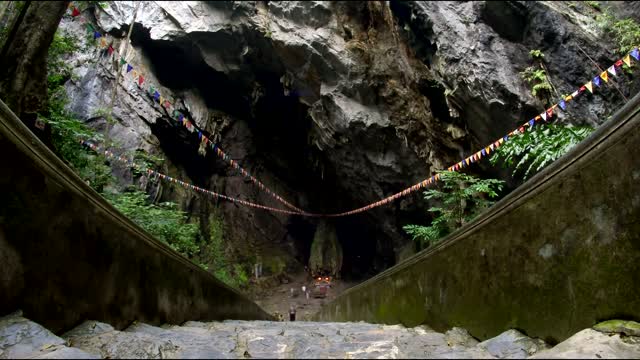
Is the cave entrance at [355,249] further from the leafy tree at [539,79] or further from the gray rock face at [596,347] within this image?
the gray rock face at [596,347]

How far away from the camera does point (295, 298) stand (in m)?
21.1

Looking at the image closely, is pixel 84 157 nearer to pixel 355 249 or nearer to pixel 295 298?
pixel 295 298

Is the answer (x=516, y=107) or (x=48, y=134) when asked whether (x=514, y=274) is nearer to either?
(x=48, y=134)

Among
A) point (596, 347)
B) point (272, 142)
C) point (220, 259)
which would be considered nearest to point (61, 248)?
point (596, 347)

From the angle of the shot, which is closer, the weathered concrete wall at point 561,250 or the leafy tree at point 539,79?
the weathered concrete wall at point 561,250

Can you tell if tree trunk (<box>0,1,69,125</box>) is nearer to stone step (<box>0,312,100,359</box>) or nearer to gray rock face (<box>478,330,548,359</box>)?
stone step (<box>0,312,100,359</box>)

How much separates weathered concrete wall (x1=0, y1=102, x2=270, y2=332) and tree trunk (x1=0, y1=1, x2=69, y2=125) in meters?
2.87

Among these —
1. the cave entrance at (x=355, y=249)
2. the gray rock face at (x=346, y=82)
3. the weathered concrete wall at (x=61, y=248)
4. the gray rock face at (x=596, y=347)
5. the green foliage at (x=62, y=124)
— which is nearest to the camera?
the gray rock face at (x=596, y=347)

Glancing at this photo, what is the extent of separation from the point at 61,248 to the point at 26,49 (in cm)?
351

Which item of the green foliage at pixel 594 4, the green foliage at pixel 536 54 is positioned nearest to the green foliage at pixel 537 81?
the green foliage at pixel 536 54

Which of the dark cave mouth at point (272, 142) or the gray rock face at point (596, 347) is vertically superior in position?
the dark cave mouth at point (272, 142)

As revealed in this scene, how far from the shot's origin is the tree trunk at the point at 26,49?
4449mm

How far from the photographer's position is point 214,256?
17.4 meters

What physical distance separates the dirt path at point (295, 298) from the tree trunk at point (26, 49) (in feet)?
52.0
